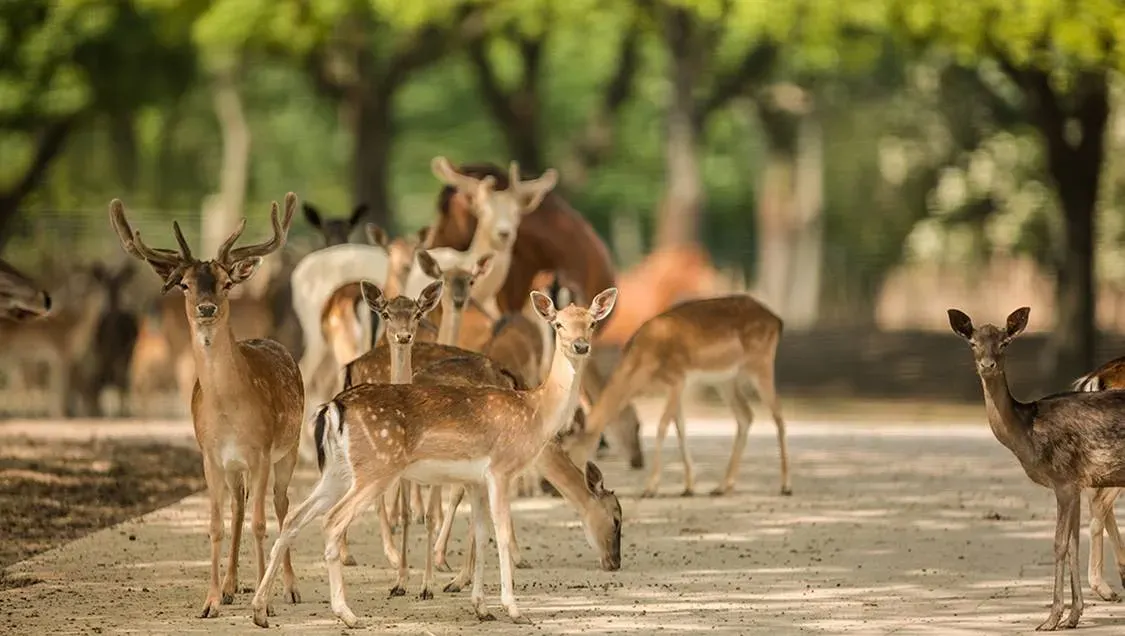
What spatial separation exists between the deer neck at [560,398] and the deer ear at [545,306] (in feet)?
0.77

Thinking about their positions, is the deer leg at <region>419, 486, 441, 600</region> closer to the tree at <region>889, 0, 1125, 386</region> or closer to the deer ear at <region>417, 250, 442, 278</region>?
the deer ear at <region>417, 250, 442, 278</region>

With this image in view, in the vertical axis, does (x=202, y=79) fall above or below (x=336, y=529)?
above

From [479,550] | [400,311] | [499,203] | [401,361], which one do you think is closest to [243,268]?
[400,311]

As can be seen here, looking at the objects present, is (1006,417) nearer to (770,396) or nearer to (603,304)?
(603,304)

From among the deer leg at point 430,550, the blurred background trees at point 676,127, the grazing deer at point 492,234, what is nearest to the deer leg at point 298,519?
the deer leg at point 430,550

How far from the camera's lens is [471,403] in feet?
36.3

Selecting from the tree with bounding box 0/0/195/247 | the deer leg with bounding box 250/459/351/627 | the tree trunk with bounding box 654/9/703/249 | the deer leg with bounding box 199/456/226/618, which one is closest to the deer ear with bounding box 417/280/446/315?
the deer leg with bounding box 199/456/226/618

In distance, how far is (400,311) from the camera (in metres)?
12.2

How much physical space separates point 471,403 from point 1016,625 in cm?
261

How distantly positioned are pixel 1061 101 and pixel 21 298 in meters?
17.1

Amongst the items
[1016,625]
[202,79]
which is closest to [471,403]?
[1016,625]

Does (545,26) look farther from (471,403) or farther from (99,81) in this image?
(471,403)

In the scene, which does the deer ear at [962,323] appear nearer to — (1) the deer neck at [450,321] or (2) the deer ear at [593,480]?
(2) the deer ear at [593,480]

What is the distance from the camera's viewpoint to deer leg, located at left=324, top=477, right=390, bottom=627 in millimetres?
10633
